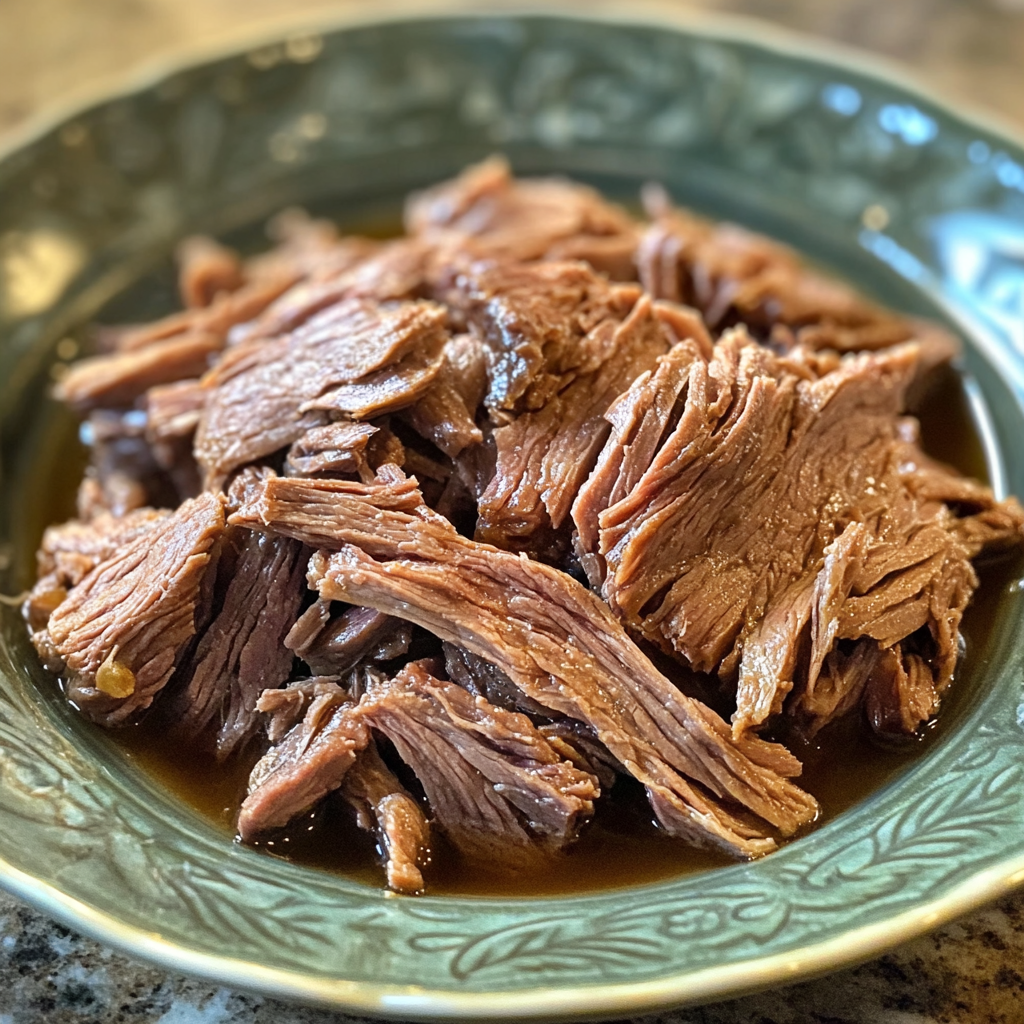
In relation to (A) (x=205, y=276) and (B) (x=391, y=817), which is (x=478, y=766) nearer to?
(B) (x=391, y=817)

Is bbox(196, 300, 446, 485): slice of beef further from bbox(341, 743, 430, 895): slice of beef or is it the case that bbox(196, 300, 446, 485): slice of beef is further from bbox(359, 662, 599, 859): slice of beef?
bbox(341, 743, 430, 895): slice of beef

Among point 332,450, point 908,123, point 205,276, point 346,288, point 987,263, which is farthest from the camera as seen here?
point 908,123

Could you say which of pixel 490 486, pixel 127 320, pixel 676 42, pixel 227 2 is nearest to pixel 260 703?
pixel 490 486

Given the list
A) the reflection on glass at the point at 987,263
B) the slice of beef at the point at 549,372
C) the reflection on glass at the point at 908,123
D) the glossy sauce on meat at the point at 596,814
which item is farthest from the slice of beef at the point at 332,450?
the reflection on glass at the point at 908,123

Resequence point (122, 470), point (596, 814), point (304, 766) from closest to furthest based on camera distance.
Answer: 1. point (304, 766)
2. point (596, 814)
3. point (122, 470)

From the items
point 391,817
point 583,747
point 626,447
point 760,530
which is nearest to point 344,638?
point 391,817

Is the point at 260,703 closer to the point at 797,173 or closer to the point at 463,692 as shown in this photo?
the point at 463,692

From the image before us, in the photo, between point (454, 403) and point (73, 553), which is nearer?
point (454, 403)
